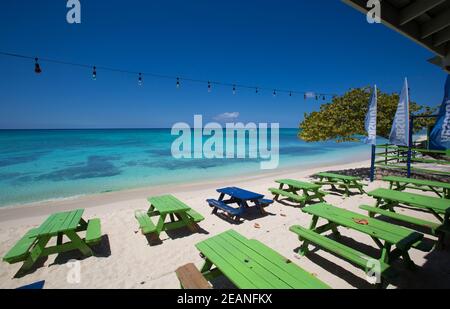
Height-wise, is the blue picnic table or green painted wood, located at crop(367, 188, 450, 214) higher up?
green painted wood, located at crop(367, 188, 450, 214)

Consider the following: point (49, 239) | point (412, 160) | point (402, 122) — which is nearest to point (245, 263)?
point (49, 239)

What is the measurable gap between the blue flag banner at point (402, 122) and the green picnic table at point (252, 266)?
25.1ft

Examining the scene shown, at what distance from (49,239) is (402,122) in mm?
10613

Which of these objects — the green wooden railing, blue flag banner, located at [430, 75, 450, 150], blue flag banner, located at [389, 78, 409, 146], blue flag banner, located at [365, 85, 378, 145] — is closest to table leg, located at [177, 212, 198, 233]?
the green wooden railing

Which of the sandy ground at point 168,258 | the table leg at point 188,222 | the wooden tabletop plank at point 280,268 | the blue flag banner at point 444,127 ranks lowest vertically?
the sandy ground at point 168,258

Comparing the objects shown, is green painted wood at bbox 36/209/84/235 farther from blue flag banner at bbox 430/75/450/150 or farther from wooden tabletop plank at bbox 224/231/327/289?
blue flag banner at bbox 430/75/450/150

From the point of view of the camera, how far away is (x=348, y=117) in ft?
38.4

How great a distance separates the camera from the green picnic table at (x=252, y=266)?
92.6 inches

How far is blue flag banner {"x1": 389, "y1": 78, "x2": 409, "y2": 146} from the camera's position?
7.63m

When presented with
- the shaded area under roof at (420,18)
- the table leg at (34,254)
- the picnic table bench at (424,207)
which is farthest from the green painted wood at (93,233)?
the picnic table bench at (424,207)

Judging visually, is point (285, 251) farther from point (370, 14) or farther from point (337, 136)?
point (337, 136)

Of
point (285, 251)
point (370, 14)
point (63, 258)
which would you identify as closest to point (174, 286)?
point (285, 251)

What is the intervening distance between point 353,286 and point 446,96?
4.41 m

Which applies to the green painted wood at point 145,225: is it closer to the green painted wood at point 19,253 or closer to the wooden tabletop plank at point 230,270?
the green painted wood at point 19,253
